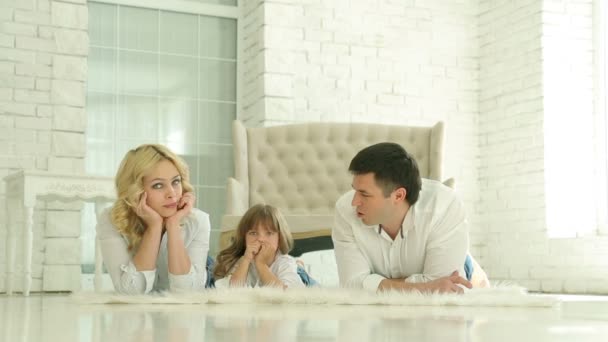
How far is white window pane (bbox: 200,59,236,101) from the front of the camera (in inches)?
257

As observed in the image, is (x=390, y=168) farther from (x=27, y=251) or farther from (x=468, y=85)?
(x=468, y=85)

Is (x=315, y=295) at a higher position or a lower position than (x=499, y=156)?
lower

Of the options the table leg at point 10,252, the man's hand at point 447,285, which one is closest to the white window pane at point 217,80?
the table leg at point 10,252

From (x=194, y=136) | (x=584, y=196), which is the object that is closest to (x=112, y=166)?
(x=194, y=136)

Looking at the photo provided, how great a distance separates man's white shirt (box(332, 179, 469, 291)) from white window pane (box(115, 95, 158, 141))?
11.1 feet

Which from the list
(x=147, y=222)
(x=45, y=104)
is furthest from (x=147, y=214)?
(x=45, y=104)

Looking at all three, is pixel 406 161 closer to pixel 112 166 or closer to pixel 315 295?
pixel 315 295

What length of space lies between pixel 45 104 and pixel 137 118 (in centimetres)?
74

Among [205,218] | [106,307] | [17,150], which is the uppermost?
[17,150]

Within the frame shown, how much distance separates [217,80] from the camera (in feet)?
21.5

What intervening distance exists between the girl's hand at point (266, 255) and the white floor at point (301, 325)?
1.02 meters

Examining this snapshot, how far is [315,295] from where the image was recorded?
2.81m

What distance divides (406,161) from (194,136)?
3570 mm

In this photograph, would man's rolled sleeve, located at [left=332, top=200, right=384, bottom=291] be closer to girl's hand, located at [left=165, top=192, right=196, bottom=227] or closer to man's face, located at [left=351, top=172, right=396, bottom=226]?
man's face, located at [left=351, top=172, right=396, bottom=226]
